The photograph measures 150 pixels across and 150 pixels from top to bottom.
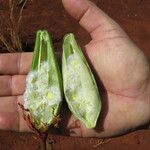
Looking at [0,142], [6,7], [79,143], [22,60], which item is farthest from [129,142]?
[6,7]

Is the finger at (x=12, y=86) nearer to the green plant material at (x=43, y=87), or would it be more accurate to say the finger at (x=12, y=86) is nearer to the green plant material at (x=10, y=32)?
the green plant material at (x=43, y=87)

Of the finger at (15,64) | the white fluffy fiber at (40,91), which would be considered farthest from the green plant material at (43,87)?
the finger at (15,64)

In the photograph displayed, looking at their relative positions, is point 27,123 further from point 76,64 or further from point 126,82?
point 126,82

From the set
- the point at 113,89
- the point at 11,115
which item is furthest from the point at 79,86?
the point at 11,115

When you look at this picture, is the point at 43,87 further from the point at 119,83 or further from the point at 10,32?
the point at 10,32

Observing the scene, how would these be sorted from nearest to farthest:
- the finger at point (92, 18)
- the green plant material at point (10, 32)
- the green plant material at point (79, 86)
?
the green plant material at point (79, 86), the finger at point (92, 18), the green plant material at point (10, 32)
